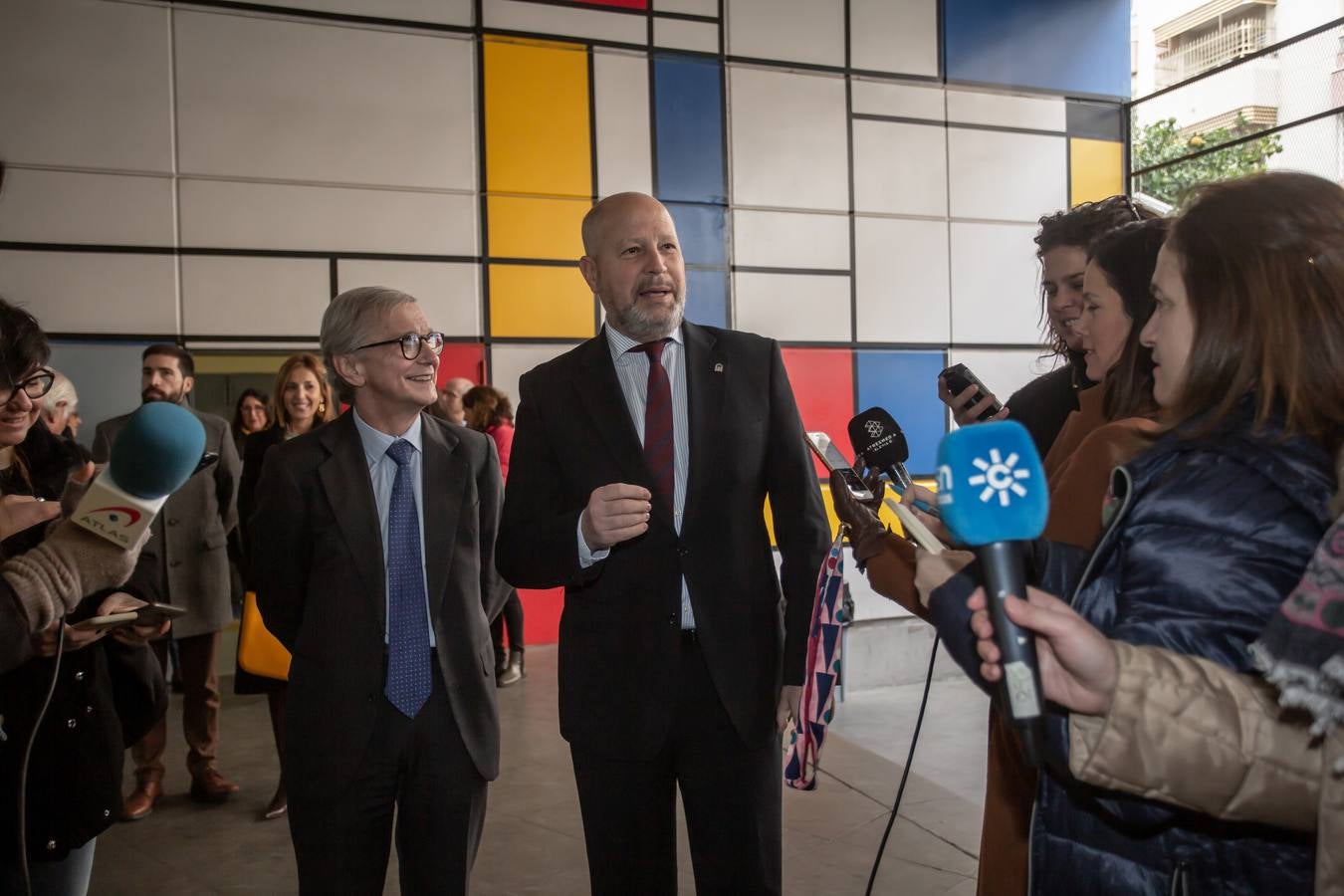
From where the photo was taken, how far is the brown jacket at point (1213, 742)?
928 mm

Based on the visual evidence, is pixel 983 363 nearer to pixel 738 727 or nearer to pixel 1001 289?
pixel 1001 289

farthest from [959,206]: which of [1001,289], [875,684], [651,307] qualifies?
[651,307]

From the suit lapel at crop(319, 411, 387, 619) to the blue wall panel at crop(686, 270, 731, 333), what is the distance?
4.24m

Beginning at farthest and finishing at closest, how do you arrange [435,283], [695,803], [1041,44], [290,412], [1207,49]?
[1207,49], [1041,44], [435,283], [290,412], [695,803]

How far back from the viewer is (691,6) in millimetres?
6195

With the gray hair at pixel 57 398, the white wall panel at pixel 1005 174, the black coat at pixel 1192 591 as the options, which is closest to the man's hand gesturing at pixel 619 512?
the black coat at pixel 1192 591

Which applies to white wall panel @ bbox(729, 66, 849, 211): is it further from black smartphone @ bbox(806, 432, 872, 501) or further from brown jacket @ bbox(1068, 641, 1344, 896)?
brown jacket @ bbox(1068, 641, 1344, 896)

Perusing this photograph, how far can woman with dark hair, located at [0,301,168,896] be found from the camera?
1623mm

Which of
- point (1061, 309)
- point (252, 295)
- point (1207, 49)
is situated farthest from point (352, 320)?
point (1207, 49)

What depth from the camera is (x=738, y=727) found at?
5.90 ft

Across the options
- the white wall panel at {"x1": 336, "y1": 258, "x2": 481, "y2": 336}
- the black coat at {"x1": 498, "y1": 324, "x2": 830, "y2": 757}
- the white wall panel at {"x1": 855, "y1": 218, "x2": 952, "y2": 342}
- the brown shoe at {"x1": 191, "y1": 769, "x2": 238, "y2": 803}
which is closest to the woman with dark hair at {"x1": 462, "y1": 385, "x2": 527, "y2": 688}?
the white wall panel at {"x1": 336, "y1": 258, "x2": 481, "y2": 336}

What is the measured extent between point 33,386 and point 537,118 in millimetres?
4731

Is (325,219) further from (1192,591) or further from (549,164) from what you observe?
(1192,591)

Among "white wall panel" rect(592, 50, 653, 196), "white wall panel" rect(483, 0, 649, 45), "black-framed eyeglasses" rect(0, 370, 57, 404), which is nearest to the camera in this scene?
"black-framed eyeglasses" rect(0, 370, 57, 404)
